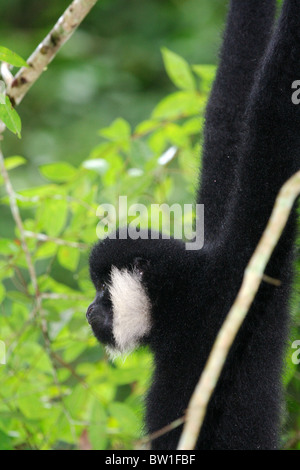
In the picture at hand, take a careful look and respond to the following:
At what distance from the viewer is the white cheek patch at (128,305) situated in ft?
9.77

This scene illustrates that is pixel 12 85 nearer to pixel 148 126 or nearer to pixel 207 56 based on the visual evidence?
pixel 148 126

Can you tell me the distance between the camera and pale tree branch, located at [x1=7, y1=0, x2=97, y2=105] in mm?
2818

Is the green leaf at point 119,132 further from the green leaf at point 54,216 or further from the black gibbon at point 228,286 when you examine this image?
the black gibbon at point 228,286

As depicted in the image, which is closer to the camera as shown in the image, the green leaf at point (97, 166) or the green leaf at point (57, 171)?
the green leaf at point (97, 166)

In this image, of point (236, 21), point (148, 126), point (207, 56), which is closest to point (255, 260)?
point (236, 21)

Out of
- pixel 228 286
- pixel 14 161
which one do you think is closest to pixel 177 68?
pixel 14 161

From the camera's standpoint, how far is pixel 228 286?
8.79ft

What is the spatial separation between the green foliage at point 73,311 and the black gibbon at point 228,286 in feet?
1.10

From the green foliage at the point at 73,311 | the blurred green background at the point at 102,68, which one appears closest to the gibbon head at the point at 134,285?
the green foliage at the point at 73,311

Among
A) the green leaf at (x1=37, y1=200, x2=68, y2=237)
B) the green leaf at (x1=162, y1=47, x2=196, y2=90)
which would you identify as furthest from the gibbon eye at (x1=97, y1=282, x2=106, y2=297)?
the green leaf at (x1=162, y1=47, x2=196, y2=90)

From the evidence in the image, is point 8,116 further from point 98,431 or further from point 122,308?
point 98,431

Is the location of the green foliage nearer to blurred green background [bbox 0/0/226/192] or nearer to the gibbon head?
the gibbon head

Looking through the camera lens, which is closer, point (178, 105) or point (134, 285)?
point (134, 285)

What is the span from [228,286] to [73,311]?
1.33m
